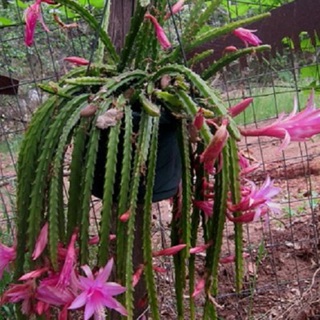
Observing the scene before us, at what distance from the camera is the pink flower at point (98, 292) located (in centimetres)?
80

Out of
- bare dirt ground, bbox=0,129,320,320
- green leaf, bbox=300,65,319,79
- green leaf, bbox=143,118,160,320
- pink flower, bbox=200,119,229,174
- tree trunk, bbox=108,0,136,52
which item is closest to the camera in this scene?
pink flower, bbox=200,119,229,174

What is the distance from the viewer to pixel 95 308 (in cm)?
80

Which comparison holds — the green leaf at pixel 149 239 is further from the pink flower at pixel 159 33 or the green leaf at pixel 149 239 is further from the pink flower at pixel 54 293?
the pink flower at pixel 159 33

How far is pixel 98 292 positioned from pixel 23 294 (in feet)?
0.44

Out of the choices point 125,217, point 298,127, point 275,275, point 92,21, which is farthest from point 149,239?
point 275,275

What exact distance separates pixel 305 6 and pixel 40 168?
4.65 ft

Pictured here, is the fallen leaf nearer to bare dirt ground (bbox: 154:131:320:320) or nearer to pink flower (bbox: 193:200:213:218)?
pink flower (bbox: 193:200:213:218)

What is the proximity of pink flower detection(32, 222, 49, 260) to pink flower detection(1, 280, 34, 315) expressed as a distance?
43 millimetres

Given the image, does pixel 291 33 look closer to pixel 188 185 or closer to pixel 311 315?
pixel 311 315

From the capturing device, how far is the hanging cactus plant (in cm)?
83

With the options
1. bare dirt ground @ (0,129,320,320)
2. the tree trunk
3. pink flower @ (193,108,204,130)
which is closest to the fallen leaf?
pink flower @ (193,108,204,130)

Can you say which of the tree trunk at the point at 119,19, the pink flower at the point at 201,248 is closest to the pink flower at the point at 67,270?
the pink flower at the point at 201,248

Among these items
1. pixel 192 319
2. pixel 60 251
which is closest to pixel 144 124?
pixel 60 251

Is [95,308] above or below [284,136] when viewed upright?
below
